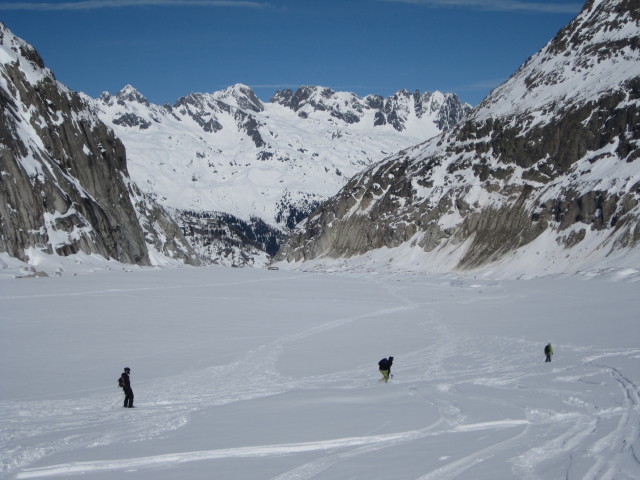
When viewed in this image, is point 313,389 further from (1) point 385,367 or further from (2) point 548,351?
(2) point 548,351

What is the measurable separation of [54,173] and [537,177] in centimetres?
7873

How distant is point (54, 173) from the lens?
318ft

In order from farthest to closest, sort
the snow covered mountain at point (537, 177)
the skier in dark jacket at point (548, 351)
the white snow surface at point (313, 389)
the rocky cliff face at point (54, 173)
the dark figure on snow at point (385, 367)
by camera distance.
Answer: the snow covered mountain at point (537, 177) → the rocky cliff face at point (54, 173) → the skier in dark jacket at point (548, 351) → the dark figure on snow at point (385, 367) → the white snow surface at point (313, 389)

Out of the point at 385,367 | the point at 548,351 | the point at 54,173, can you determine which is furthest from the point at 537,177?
the point at 385,367

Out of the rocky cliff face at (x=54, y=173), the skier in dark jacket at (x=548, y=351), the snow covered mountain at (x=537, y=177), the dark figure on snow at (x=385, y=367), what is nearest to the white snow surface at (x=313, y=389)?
the skier in dark jacket at (x=548, y=351)

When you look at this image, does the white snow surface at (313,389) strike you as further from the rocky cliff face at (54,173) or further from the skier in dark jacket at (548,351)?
the rocky cliff face at (54,173)

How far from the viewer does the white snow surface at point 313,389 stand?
12.5 metres

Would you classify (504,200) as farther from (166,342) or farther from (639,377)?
(639,377)

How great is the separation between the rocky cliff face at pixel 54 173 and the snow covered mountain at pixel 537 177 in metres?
54.5

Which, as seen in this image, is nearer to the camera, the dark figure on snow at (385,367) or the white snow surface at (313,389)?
the white snow surface at (313,389)

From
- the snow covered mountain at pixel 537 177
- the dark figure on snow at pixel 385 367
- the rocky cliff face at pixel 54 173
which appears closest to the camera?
the dark figure on snow at pixel 385 367

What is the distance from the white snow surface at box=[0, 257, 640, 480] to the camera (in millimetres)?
12484

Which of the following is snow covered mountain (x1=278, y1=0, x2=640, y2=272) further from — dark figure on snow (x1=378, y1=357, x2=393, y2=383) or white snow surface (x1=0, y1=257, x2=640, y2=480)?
dark figure on snow (x1=378, y1=357, x2=393, y2=383)

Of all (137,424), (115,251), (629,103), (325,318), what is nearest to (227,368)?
(137,424)
